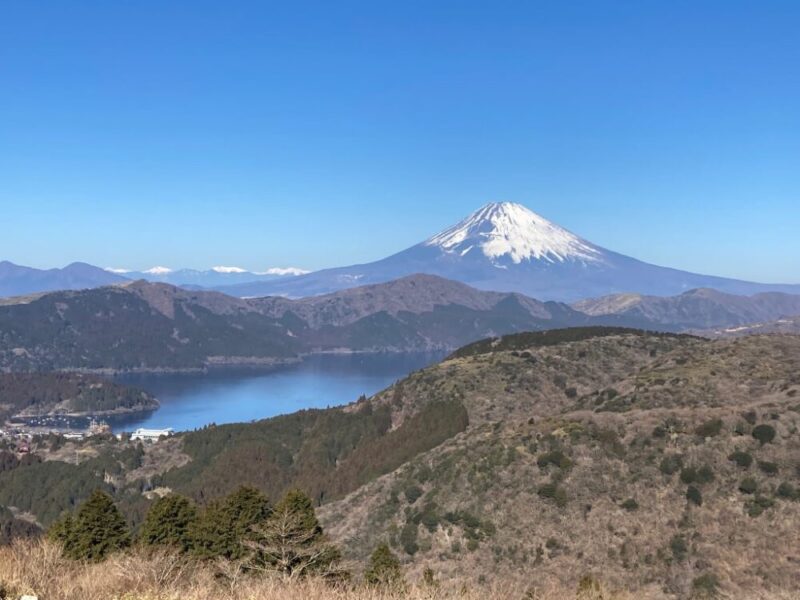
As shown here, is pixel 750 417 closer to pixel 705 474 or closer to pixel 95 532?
pixel 705 474

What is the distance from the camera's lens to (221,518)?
47.7 m

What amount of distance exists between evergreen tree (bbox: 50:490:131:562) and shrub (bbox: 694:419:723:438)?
4496cm

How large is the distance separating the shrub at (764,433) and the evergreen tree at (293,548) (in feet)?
120

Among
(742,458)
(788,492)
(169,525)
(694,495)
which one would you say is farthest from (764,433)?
(169,525)

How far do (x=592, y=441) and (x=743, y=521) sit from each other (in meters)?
15.4

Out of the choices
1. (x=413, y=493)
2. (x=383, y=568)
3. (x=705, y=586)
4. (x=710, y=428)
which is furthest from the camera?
(x=413, y=493)

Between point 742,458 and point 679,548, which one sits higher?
point 742,458

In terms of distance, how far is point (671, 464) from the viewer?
56.3m

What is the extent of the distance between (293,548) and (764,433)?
134 feet

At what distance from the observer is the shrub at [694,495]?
5194 centimetres

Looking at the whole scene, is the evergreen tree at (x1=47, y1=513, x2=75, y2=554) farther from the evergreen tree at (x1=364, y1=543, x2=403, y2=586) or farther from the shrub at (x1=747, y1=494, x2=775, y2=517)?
the shrub at (x1=747, y1=494, x2=775, y2=517)

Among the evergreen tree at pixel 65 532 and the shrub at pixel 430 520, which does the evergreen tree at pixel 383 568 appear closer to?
the shrub at pixel 430 520

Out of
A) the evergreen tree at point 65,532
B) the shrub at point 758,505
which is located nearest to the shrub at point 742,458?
the shrub at point 758,505

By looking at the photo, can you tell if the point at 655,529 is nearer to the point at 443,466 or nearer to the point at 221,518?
the point at 443,466
